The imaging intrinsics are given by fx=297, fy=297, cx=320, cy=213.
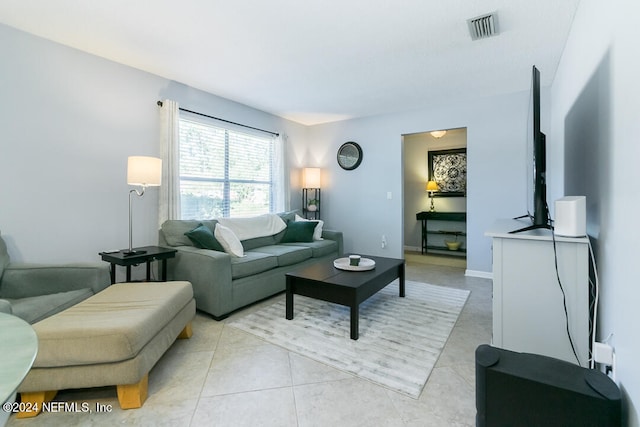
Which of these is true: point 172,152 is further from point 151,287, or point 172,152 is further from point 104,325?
point 104,325

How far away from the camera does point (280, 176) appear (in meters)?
4.67

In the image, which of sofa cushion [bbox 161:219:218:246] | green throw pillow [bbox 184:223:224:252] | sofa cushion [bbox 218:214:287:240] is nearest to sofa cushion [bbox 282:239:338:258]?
sofa cushion [bbox 218:214:287:240]

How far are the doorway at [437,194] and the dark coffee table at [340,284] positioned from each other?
9.29 feet

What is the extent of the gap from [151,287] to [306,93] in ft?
9.03

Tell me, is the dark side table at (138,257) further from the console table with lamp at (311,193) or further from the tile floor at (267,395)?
the console table with lamp at (311,193)

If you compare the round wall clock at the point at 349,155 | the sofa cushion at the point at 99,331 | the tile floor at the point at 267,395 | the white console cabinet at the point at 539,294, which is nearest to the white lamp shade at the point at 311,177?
the round wall clock at the point at 349,155

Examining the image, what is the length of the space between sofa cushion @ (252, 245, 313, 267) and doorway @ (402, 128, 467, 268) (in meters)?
2.44

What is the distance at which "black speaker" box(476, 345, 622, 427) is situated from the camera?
3.03ft

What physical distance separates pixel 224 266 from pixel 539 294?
2.20 meters

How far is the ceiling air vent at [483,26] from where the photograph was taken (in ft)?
6.96

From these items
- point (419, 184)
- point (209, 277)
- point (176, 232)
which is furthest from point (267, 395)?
point (419, 184)

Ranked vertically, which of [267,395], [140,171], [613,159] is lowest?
[267,395]

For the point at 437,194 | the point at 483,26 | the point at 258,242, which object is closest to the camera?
the point at 483,26

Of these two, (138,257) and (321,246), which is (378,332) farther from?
(138,257)
